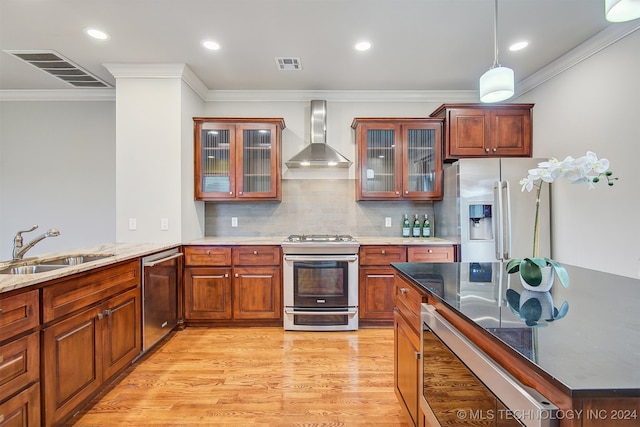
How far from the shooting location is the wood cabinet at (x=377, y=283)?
3.37 meters

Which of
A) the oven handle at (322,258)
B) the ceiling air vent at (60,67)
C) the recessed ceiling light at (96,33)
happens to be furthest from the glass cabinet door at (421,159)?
the ceiling air vent at (60,67)

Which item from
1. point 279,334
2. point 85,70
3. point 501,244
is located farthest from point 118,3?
point 501,244

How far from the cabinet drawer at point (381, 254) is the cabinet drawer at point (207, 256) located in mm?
1514

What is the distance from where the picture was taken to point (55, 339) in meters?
1.68

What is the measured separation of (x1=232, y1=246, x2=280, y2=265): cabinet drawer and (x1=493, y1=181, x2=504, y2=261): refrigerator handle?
2.29 meters

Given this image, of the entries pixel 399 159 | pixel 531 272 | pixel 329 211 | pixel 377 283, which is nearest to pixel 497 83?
pixel 531 272

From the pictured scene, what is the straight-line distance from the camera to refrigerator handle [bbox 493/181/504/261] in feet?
10.0

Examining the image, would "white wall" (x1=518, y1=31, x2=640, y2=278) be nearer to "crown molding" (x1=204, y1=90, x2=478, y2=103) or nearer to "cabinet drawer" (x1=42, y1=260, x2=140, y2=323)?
"crown molding" (x1=204, y1=90, x2=478, y2=103)

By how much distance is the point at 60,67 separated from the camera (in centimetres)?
327

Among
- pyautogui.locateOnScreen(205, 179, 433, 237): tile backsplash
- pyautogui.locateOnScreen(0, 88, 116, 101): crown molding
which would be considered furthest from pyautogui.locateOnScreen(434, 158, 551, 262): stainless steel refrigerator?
pyautogui.locateOnScreen(0, 88, 116, 101): crown molding

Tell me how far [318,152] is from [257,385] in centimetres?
254

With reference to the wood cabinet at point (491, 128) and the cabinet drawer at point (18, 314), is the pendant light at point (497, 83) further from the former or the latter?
the cabinet drawer at point (18, 314)

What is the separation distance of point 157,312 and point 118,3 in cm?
256

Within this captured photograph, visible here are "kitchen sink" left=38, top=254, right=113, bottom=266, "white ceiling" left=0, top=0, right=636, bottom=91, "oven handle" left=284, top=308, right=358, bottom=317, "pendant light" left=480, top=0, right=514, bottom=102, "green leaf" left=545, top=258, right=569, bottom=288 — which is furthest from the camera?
"oven handle" left=284, top=308, right=358, bottom=317
